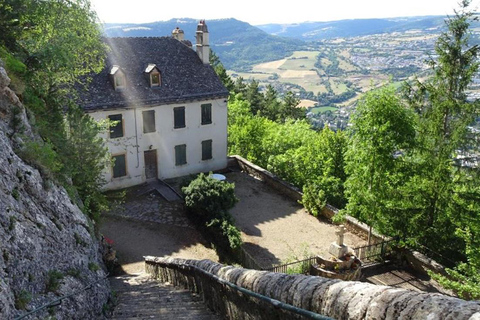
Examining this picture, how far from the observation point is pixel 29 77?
44.2 feet

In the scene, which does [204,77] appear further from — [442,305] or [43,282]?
[442,305]

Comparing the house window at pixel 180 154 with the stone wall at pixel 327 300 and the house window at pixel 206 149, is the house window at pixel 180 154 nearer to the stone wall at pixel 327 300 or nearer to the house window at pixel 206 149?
the house window at pixel 206 149

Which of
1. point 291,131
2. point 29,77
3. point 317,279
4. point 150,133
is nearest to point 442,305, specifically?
point 317,279

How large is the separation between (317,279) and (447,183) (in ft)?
44.5

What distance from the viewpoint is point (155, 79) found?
84.9 ft

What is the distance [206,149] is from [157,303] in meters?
19.3

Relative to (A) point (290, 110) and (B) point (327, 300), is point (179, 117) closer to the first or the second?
(B) point (327, 300)

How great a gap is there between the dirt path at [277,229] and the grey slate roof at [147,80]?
23.9ft

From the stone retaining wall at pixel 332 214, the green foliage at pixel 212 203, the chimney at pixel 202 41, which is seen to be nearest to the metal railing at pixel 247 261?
the green foliage at pixel 212 203

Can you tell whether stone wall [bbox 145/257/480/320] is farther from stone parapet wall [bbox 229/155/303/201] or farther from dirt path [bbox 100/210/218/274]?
stone parapet wall [bbox 229/155/303/201]

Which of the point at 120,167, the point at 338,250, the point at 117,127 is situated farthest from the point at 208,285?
the point at 120,167

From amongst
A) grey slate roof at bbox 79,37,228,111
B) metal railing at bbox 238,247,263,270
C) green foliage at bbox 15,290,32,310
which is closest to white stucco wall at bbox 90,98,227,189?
grey slate roof at bbox 79,37,228,111

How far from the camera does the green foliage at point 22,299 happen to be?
19.5 feet

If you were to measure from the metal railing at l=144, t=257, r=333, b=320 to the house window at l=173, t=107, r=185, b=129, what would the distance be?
12618 millimetres
